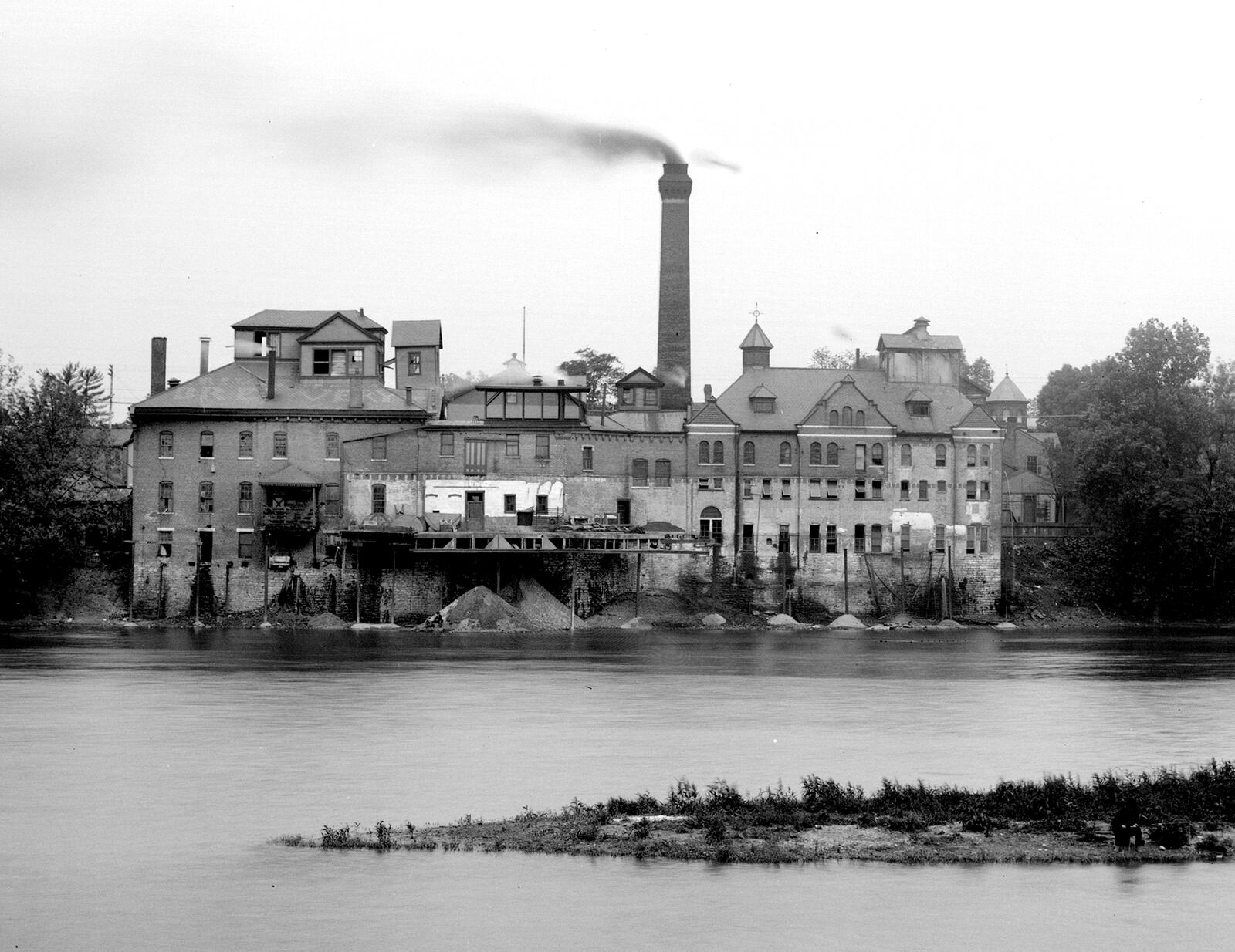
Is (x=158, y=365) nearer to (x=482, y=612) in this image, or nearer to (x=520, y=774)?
(x=482, y=612)

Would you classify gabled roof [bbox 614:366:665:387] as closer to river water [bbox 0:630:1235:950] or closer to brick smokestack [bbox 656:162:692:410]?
brick smokestack [bbox 656:162:692:410]

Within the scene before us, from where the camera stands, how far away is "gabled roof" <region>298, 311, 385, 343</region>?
305 feet

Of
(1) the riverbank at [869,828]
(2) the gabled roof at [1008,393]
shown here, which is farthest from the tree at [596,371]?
(1) the riverbank at [869,828]

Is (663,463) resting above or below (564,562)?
above

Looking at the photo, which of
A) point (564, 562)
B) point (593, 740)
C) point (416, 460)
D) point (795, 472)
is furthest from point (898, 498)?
point (593, 740)

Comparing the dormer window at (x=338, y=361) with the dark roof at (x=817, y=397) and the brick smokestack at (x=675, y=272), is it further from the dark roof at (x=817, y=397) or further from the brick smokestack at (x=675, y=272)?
the dark roof at (x=817, y=397)

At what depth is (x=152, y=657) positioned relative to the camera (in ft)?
206

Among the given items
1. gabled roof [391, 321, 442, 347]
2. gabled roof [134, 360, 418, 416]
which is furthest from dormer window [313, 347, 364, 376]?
gabled roof [391, 321, 442, 347]

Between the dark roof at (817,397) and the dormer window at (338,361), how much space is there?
2130cm

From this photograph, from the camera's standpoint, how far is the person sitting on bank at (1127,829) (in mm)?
22500

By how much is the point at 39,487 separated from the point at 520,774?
64.5 metres

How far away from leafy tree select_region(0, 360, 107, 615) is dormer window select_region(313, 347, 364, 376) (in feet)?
44.5

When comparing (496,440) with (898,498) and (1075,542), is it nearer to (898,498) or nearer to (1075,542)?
(898,498)

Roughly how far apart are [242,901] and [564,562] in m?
71.0
